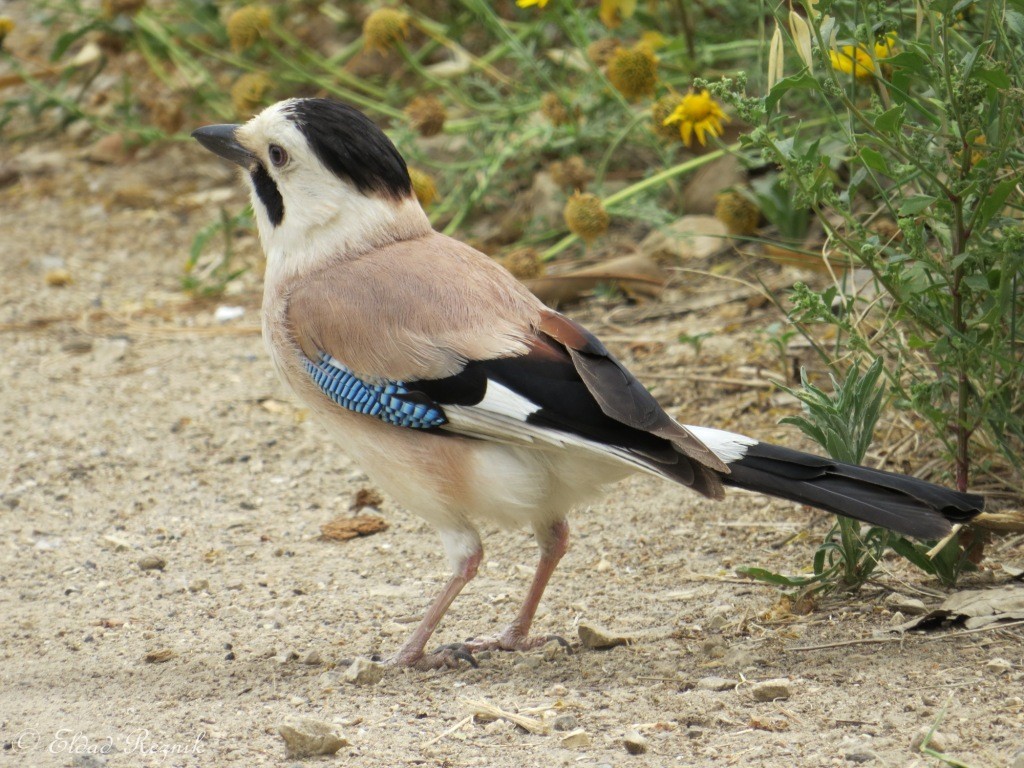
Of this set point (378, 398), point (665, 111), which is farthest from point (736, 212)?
point (378, 398)

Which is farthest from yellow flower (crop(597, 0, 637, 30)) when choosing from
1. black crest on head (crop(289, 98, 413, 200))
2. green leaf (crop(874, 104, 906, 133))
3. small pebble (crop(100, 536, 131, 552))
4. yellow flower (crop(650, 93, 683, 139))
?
small pebble (crop(100, 536, 131, 552))

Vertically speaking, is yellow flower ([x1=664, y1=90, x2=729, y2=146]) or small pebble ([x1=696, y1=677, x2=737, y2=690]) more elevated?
yellow flower ([x1=664, y1=90, x2=729, y2=146])

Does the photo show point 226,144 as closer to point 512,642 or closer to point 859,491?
point 512,642

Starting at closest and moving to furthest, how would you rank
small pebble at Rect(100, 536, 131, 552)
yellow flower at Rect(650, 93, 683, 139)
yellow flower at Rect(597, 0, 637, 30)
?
1. small pebble at Rect(100, 536, 131, 552)
2. yellow flower at Rect(650, 93, 683, 139)
3. yellow flower at Rect(597, 0, 637, 30)

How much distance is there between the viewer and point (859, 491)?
3.70 metres

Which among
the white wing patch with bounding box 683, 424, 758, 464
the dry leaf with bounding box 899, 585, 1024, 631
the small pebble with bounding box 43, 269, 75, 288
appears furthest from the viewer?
the small pebble with bounding box 43, 269, 75, 288

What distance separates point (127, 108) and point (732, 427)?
5211mm

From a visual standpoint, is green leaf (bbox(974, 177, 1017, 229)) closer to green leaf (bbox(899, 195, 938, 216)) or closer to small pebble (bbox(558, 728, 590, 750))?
green leaf (bbox(899, 195, 938, 216))

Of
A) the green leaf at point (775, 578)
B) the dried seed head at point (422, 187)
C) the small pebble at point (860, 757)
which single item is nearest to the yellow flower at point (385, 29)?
the dried seed head at point (422, 187)

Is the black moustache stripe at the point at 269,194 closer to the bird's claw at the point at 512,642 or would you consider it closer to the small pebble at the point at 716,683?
the bird's claw at the point at 512,642

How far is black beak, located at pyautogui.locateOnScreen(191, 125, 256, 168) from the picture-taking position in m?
4.66

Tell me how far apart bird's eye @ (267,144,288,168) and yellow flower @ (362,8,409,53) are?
8.85ft

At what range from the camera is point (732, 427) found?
5.58 metres

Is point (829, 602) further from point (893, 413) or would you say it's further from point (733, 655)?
point (893, 413)
